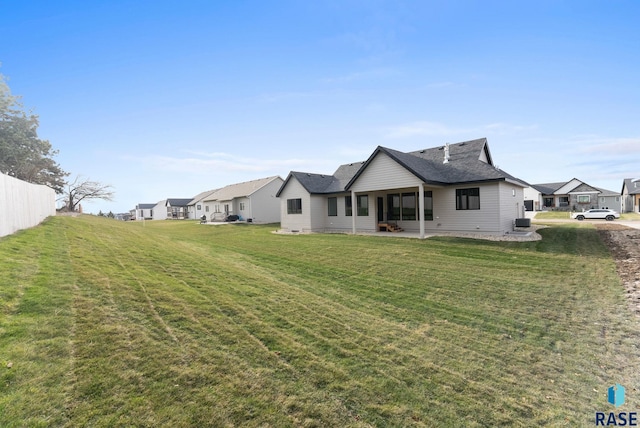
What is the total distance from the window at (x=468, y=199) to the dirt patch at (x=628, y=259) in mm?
5839

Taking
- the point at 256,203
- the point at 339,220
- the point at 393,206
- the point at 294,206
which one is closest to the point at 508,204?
the point at 393,206

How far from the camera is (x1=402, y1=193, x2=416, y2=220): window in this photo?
1997 centimetres

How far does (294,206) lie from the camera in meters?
24.6

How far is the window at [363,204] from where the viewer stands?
21172mm

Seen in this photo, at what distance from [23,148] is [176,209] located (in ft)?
115

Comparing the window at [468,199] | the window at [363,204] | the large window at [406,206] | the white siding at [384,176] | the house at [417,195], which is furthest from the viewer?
the window at [363,204]

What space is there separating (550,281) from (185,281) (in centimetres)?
951

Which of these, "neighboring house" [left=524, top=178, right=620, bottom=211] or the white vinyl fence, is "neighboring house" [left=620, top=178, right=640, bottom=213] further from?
the white vinyl fence

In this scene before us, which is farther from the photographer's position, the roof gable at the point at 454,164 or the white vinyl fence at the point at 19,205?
the roof gable at the point at 454,164

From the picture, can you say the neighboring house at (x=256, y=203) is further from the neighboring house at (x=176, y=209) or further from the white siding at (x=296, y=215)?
the neighboring house at (x=176, y=209)

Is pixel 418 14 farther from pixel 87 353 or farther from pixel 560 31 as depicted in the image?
pixel 87 353

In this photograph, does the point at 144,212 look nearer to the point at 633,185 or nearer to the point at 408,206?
the point at 408,206

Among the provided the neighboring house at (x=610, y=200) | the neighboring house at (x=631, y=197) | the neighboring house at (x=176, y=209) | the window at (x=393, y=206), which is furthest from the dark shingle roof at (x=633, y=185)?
the neighboring house at (x=176, y=209)

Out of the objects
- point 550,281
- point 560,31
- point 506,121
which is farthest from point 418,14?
point 550,281
